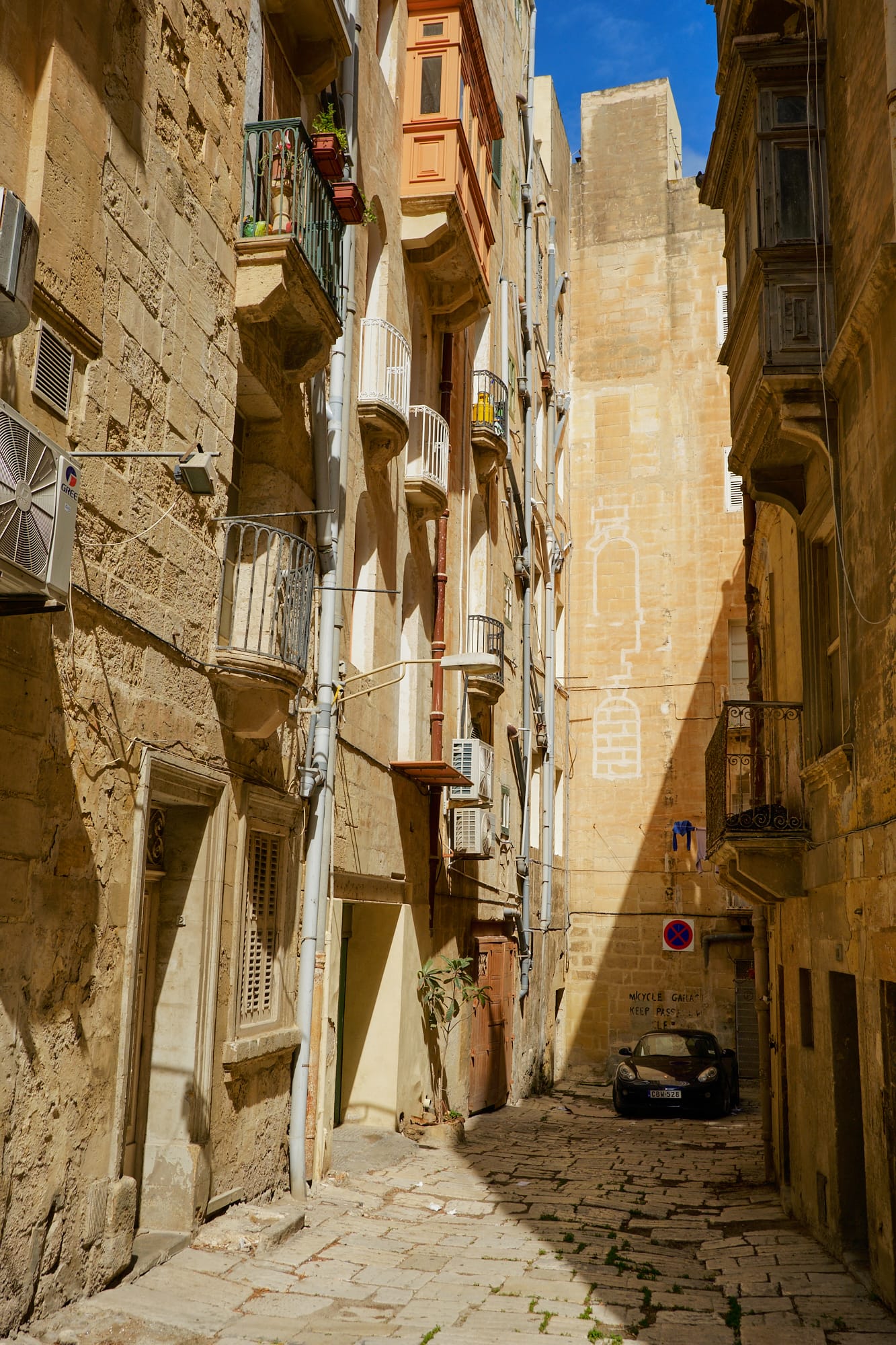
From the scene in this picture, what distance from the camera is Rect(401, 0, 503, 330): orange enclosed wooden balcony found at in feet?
44.6

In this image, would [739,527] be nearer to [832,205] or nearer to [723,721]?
[723,721]

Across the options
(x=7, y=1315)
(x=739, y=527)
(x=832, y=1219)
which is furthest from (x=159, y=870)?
(x=739, y=527)

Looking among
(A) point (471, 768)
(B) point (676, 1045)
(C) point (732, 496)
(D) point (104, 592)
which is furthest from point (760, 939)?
(C) point (732, 496)

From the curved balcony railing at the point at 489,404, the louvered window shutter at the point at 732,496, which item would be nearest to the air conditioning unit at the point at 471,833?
the curved balcony railing at the point at 489,404

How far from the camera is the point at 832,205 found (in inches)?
372

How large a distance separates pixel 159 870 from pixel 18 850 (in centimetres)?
226

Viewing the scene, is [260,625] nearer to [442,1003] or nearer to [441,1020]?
[442,1003]

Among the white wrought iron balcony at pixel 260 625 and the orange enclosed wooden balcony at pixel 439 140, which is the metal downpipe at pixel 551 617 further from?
the white wrought iron balcony at pixel 260 625

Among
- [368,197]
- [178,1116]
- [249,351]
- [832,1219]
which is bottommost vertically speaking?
[832,1219]

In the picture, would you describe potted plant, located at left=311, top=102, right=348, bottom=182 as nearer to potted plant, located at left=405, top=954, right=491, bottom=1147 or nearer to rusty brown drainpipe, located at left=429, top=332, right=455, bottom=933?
rusty brown drainpipe, located at left=429, top=332, right=455, bottom=933

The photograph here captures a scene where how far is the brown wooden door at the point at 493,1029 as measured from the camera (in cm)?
1639

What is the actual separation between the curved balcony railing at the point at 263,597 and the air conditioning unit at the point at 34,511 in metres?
2.69

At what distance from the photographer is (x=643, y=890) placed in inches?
937

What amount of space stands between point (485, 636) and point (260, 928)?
8406mm
